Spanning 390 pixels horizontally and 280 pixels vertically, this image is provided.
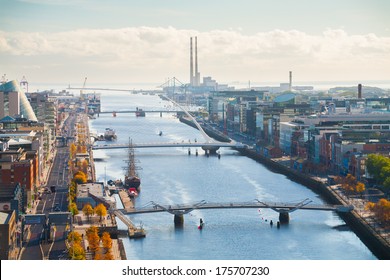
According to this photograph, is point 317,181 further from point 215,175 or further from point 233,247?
point 233,247

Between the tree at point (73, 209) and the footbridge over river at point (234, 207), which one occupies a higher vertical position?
the tree at point (73, 209)

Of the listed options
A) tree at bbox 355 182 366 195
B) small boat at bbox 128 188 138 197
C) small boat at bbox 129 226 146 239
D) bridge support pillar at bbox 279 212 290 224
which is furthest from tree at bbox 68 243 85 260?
tree at bbox 355 182 366 195

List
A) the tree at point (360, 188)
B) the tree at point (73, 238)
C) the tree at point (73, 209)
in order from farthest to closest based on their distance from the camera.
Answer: the tree at point (360, 188), the tree at point (73, 209), the tree at point (73, 238)

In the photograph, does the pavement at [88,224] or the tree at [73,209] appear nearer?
the pavement at [88,224]

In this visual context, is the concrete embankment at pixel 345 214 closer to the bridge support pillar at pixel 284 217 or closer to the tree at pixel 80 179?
the bridge support pillar at pixel 284 217

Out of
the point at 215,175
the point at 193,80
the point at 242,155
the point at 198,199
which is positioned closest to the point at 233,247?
the point at 198,199

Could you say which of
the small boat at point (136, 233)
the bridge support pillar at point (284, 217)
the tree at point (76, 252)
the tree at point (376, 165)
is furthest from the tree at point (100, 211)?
the tree at point (376, 165)
